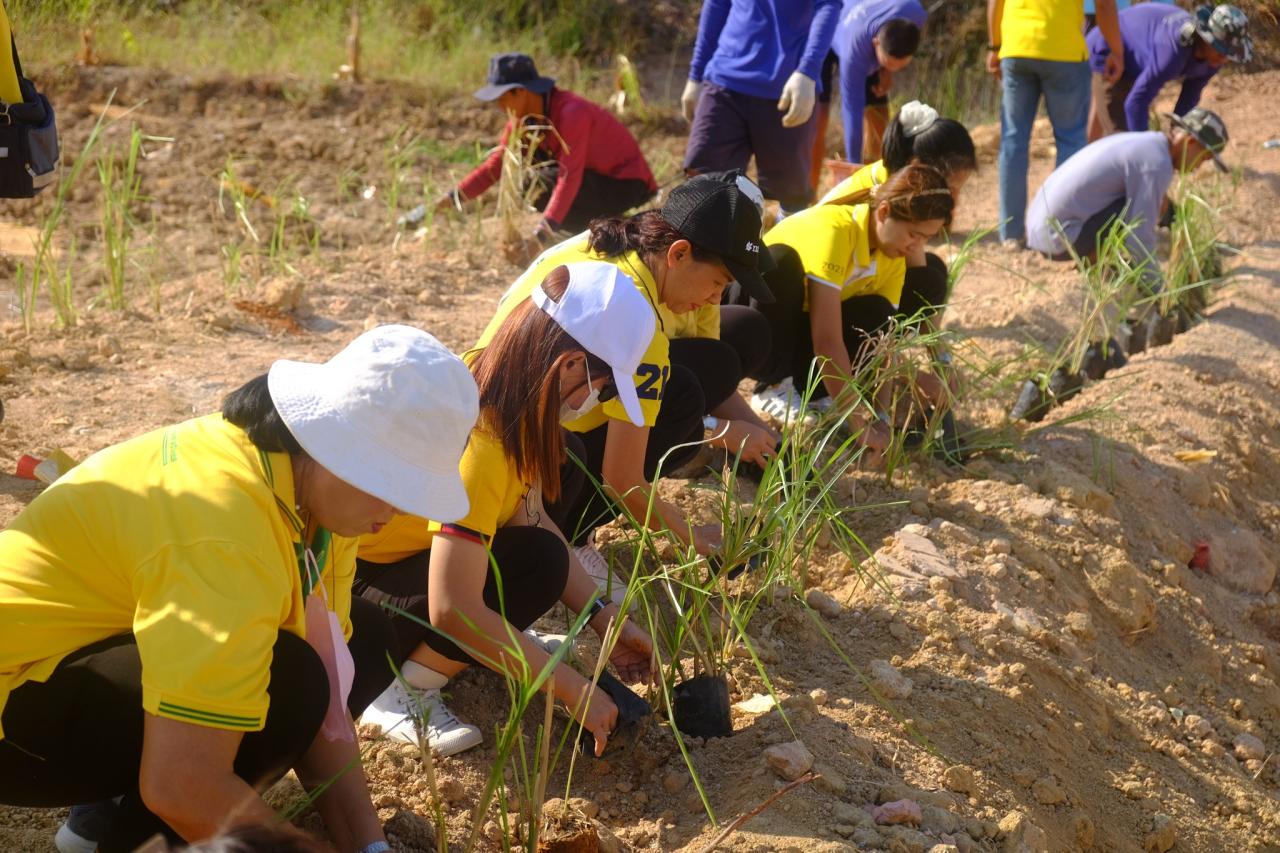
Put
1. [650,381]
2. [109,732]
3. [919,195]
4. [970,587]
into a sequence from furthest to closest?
[919,195]
[970,587]
[650,381]
[109,732]

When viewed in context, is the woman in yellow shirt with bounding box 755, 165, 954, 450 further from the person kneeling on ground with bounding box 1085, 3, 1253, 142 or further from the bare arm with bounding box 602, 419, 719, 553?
the person kneeling on ground with bounding box 1085, 3, 1253, 142

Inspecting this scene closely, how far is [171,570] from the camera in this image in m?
1.57

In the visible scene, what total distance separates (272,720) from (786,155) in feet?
12.1

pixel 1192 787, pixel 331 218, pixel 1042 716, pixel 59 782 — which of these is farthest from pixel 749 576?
pixel 331 218

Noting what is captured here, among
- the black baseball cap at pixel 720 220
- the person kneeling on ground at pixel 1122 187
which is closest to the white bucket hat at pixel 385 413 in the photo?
the black baseball cap at pixel 720 220

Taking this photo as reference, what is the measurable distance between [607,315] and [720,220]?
589 mm

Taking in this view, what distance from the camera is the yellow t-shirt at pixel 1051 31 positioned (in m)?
5.57

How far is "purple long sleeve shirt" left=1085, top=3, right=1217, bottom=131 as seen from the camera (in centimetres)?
623

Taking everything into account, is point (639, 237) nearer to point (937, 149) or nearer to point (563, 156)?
point (937, 149)

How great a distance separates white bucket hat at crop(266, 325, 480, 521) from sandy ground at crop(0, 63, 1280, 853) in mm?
746

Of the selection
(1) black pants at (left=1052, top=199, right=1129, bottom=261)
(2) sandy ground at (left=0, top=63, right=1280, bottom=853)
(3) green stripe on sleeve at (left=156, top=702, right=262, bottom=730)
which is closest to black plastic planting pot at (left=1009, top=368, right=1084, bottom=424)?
(2) sandy ground at (left=0, top=63, right=1280, bottom=853)

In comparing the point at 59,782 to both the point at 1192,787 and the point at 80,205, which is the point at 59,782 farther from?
the point at 80,205

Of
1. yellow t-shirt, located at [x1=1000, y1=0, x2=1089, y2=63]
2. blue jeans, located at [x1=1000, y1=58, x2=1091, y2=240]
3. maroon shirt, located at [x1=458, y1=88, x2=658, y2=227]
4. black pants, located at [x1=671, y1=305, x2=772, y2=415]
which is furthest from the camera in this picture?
blue jeans, located at [x1=1000, y1=58, x2=1091, y2=240]

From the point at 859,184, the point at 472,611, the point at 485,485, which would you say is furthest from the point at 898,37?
the point at 472,611
